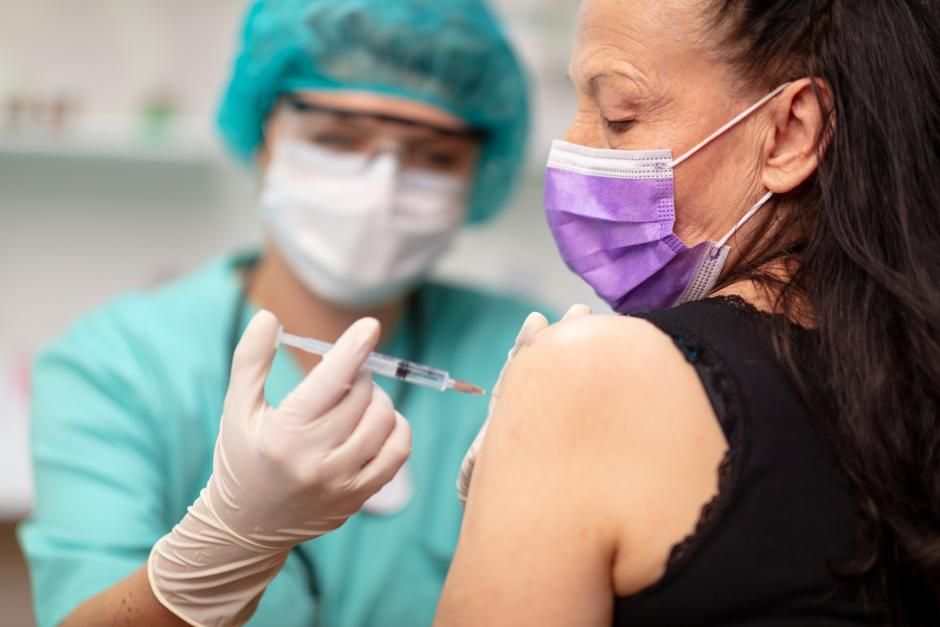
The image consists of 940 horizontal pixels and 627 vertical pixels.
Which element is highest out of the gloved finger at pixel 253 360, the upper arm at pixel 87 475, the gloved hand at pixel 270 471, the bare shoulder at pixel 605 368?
the bare shoulder at pixel 605 368

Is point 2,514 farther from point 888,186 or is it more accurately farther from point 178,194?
point 888,186

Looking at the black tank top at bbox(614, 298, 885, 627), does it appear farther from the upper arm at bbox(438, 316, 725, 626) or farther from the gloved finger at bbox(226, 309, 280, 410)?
the gloved finger at bbox(226, 309, 280, 410)

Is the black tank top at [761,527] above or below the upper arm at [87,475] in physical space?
above

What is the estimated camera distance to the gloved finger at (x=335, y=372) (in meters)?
0.83

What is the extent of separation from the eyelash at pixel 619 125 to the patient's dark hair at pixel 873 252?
4.4 inches

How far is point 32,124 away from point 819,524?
2.37 metres

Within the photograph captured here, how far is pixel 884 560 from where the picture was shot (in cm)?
70

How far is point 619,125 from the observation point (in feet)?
3.03

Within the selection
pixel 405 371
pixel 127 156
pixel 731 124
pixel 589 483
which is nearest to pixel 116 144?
pixel 127 156

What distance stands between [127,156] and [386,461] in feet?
6.28

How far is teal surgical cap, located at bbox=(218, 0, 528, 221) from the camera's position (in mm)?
1516

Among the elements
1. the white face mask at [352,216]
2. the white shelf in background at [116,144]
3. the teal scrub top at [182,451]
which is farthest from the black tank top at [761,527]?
the white shelf in background at [116,144]

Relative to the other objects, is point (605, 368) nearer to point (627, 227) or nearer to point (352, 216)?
point (627, 227)

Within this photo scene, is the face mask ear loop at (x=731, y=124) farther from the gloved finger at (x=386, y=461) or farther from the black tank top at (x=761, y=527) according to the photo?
the gloved finger at (x=386, y=461)
